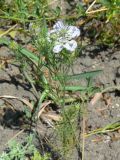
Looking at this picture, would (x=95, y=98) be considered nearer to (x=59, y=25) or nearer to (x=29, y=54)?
(x=29, y=54)

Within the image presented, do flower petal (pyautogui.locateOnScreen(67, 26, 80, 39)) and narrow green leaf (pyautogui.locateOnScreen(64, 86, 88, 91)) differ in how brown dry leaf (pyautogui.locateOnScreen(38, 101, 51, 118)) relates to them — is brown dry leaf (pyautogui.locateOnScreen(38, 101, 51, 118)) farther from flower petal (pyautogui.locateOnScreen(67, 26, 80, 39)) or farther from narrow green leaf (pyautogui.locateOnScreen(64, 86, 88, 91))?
flower petal (pyautogui.locateOnScreen(67, 26, 80, 39))

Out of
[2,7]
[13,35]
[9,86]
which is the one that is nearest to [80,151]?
[9,86]

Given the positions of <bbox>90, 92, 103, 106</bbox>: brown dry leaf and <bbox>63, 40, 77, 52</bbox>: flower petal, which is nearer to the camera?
<bbox>63, 40, 77, 52</bbox>: flower petal

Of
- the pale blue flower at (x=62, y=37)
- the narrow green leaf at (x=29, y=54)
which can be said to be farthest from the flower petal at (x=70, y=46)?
the narrow green leaf at (x=29, y=54)

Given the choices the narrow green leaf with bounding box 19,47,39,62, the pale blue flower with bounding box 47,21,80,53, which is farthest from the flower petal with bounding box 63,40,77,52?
the narrow green leaf with bounding box 19,47,39,62

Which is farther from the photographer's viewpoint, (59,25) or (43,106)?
(43,106)

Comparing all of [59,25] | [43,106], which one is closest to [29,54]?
[43,106]

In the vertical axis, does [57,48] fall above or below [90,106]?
above
